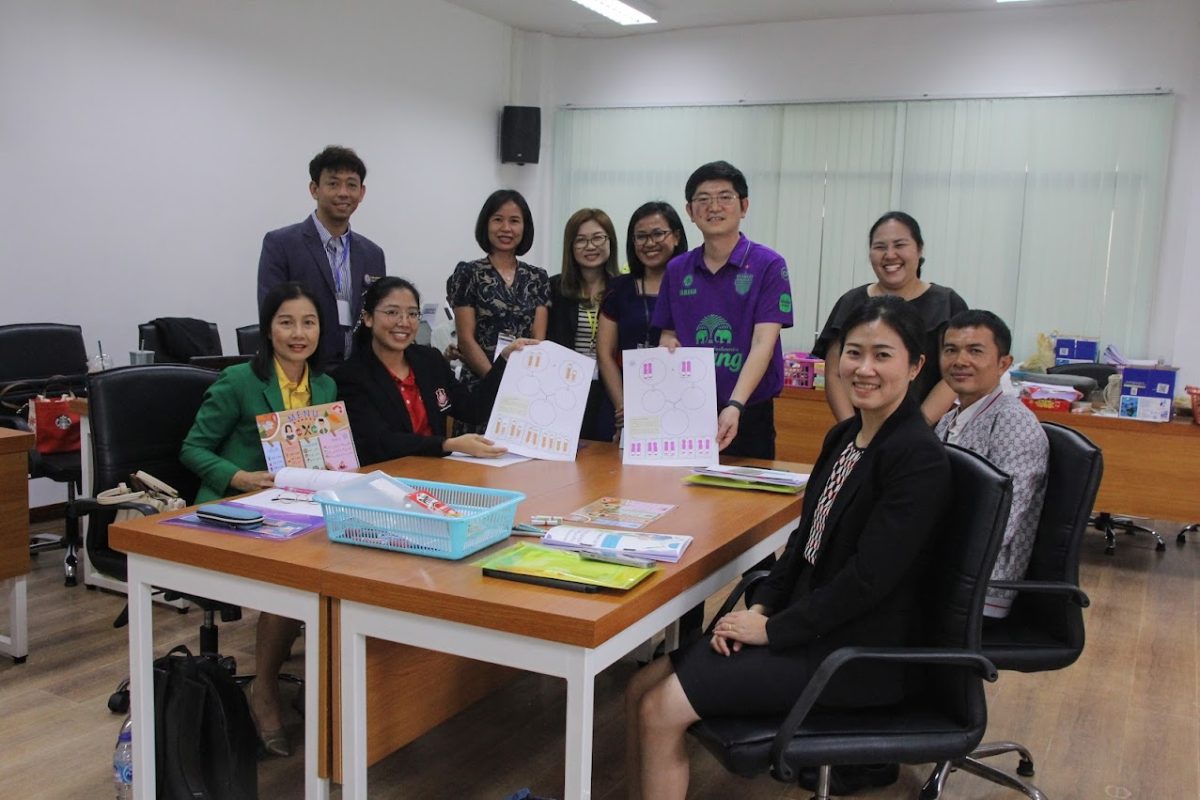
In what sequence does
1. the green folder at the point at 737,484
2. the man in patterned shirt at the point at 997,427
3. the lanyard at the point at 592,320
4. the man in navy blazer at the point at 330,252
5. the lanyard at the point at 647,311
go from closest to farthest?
1. the man in patterned shirt at the point at 997,427
2. the green folder at the point at 737,484
3. the lanyard at the point at 647,311
4. the lanyard at the point at 592,320
5. the man in navy blazer at the point at 330,252

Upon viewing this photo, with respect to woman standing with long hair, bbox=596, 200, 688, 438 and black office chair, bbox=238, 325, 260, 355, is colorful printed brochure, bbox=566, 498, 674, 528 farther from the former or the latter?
black office chair, bbox=238, 325, 260, 355

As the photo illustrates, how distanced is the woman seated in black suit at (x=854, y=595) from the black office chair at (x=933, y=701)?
40 mm

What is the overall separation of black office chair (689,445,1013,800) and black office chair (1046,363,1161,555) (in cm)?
359

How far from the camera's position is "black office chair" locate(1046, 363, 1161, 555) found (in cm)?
523

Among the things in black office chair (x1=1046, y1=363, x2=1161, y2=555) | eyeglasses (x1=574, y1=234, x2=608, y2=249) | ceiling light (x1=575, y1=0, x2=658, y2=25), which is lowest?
black office chair (x1=1046, y1=363, x2=1161, y2=555)

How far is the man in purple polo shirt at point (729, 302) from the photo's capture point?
9.54 ft

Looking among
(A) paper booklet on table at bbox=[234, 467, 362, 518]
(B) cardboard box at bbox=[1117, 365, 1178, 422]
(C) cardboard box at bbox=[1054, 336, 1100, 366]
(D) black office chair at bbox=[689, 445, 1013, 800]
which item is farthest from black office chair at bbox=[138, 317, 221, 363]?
(C) cardboard box at bbox=[1054, 336, 1100, 366]

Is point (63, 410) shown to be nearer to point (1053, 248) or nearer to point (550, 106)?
point (550, 106)

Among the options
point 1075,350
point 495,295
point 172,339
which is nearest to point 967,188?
point 1075,350

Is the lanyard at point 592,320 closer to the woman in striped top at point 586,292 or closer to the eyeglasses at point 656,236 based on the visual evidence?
the woman in striped top at point 586,292

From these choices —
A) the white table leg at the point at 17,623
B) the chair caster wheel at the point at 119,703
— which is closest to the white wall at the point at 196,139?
the white table leg at the point at 17,623

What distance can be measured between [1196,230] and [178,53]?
635 centimetres

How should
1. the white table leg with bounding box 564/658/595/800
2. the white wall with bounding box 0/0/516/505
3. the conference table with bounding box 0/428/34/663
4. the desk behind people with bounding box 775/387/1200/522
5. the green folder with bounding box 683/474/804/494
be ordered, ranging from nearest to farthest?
the white table leg with bounding box 564/658/595/800 < the green folder with bounding box 683/474/804/494 < the conference table with bounding box 0/428/34/663 < the desk behind people with bounding box 775/387/1200/522 < the white wall with bounding box 0/0/516/505

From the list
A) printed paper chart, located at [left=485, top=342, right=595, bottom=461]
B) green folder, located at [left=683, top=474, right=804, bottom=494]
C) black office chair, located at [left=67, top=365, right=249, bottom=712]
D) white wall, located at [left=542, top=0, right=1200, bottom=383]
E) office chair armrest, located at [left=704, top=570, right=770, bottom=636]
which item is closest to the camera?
office chair armrest, located at [left=704, top=570, right=770, bottom=636]
